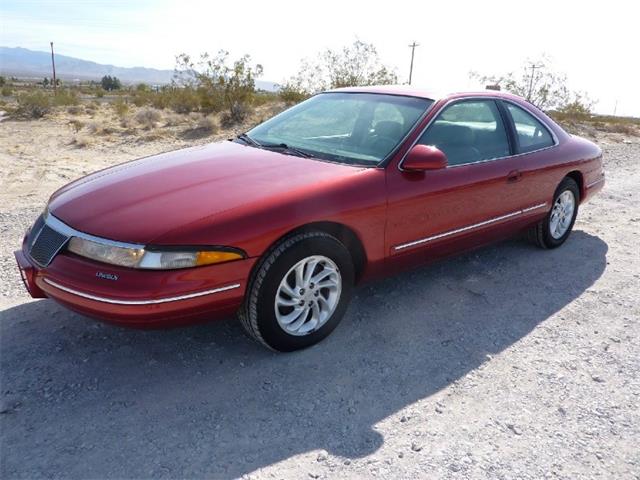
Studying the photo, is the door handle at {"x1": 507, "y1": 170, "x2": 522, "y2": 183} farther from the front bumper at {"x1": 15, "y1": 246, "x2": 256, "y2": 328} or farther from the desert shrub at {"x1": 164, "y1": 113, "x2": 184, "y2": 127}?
the desert shrub at {"x1": 164, "y1": 113, "x2": 184, "y2": 127}

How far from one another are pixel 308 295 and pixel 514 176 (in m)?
2.08

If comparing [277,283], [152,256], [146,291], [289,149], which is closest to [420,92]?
[289,149]

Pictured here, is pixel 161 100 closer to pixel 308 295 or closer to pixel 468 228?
pixel 468 228

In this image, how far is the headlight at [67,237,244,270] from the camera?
8.34 ft

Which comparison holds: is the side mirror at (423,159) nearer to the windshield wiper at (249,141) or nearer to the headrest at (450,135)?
the headrest at (450,135)

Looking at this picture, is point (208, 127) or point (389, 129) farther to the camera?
point (208, 127)

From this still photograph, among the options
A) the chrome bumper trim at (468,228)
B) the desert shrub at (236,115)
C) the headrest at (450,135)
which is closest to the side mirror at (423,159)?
the headrest at (450,135)

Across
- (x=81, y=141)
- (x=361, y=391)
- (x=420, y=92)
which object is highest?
(x=420, y=92)

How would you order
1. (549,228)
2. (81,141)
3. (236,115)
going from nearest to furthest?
(549,228) → (81,141) → (236,115)

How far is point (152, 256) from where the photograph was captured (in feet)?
8.34

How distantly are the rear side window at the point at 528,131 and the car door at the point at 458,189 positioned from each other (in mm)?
154

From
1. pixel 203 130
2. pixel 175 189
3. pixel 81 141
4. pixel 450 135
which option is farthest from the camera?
pixel 203 130

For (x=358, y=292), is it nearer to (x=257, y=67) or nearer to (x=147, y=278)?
(x=147, y=278)

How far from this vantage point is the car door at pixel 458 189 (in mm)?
3414
